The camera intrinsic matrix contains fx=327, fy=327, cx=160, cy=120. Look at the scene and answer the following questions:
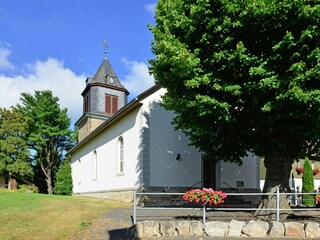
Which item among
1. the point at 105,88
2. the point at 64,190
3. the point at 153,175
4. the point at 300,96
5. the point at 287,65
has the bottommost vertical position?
the point at 64,190

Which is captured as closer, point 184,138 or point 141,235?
point 141,235

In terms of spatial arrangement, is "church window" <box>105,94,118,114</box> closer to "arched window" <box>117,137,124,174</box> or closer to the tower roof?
the tower roof

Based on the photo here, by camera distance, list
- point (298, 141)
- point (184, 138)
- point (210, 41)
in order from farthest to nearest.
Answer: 1. point (184, 138)
2. point (298, 141)
3. point (210, 41)

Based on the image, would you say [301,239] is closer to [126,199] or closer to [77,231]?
[77,231]

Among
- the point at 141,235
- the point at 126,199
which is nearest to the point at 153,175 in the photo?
the point at 126,199

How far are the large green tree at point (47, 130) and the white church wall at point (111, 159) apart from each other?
46.7ft

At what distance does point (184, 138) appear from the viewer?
17.7m

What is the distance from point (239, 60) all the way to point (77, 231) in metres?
7.37

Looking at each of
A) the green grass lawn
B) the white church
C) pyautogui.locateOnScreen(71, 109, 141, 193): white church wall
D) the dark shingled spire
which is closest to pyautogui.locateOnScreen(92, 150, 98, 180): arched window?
the white church

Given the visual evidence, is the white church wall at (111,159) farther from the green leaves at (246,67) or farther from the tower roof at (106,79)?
the tower roof at (106,79)

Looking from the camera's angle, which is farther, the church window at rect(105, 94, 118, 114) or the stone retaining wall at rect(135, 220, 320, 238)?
the church window at rect(105, 94, 118, 114)

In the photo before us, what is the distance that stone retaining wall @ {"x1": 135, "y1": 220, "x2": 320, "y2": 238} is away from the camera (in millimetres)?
8781

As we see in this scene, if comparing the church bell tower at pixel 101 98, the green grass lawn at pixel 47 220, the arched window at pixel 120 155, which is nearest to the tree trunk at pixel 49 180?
the church bell tower at pixel 101 98

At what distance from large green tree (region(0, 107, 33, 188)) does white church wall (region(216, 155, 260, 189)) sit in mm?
24467
